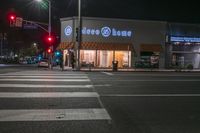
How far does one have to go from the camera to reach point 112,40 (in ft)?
174

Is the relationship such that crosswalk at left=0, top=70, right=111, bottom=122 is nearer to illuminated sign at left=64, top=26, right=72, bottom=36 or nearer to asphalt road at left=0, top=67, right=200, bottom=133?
asphalt road at left=0, top=67, right=200, bottom=133

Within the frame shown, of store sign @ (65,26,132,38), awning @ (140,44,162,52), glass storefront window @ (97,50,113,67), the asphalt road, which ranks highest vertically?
store sign @ (65,26,132,38)

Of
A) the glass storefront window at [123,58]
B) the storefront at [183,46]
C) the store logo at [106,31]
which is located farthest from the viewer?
the storefront at [183,46]

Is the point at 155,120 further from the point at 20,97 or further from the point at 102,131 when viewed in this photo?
the point at 20,97

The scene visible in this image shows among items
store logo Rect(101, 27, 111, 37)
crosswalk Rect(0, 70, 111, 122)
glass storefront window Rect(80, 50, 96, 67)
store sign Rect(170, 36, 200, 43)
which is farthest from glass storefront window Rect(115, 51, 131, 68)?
crosswalk Rect(0, 70, 111, 122)

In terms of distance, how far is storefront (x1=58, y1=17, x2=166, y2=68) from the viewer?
172ft

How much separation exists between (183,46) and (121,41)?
8.58m

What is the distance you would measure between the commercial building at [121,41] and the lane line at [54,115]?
3955 centimetres

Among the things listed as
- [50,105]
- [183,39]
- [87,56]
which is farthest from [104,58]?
[50,105]

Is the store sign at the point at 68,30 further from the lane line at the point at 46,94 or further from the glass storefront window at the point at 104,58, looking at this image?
the lane line at the point at 46,94

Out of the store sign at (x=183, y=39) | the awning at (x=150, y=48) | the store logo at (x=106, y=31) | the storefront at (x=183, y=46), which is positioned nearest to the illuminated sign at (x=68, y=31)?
the store logo at (x=106, y=31)

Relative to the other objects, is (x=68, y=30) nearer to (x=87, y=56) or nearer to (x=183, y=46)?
(x=87, y=56)

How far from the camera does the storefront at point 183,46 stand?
54844mm

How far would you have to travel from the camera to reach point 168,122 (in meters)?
10.6
